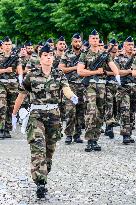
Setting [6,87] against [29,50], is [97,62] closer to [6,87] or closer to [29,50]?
[6,87]

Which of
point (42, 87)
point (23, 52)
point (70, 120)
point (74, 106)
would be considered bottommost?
point (70, 120)

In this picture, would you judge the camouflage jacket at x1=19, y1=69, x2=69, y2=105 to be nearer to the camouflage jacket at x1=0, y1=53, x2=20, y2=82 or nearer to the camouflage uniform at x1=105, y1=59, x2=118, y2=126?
the camouflage jacket at x1=0, y1=53, x2=20, y2=82

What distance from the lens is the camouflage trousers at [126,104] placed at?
1391 centimetres

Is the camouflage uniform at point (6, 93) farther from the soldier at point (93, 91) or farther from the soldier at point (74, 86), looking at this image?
the soldier at point (93, 91)

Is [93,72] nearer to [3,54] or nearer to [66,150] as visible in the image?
[66,150]

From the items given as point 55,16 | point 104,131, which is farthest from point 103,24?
point 104,131

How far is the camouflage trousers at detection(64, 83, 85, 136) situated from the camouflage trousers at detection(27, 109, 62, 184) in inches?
200

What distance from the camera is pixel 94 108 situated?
12.5 m

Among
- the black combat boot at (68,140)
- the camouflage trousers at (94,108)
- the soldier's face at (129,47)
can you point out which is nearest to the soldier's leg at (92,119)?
the camouflage trousers at (94,108)

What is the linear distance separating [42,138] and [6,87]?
265 inches

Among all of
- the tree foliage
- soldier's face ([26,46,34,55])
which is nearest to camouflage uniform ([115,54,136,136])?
soldier's face ([26,46,34,55])

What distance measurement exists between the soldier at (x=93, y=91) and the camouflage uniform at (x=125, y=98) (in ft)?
4.17

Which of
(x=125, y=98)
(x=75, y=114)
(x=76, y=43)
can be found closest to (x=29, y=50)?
(x=76, y=43)

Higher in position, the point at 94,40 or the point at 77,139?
the point at 94,40
